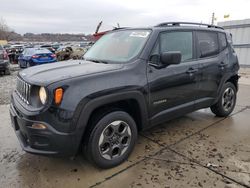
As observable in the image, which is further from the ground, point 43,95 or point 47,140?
point 43,95

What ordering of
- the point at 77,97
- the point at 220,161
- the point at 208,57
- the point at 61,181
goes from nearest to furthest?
1. the point at 77,97
2. the point at 61,181
3. the point at 220,161
4. the point at 208,57

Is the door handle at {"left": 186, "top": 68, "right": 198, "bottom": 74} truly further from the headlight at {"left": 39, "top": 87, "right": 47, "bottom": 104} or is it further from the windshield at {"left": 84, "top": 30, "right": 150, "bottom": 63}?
the headlight at {"left": 39, "top": 87, "right": 47, "bottom": 104}

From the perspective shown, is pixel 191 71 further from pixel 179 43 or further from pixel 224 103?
pixel 224 103

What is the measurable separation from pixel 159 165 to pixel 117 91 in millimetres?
1135

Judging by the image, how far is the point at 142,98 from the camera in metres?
3.03

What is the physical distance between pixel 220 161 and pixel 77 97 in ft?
6.82

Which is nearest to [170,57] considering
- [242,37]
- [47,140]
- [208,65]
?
[208,65]

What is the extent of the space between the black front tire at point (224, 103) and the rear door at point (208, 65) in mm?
338

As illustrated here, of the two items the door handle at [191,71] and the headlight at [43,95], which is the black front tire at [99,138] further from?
the door handle at [191,71]

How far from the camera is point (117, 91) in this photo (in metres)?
2.78

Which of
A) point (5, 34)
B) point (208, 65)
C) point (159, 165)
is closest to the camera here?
point (159, 165)

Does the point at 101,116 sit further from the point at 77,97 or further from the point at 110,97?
the point at 77,97

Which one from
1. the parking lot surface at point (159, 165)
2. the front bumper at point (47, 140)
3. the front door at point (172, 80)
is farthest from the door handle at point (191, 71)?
the front bumper at point (47, 140)

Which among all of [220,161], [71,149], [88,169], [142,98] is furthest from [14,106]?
[220,161]
